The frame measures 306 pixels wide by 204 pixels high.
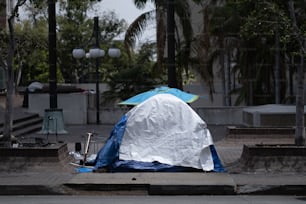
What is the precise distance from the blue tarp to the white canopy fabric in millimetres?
100

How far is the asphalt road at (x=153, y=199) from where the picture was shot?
35.1ft

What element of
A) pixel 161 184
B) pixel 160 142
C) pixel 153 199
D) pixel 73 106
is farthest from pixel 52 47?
pixel 153 199

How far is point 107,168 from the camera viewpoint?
44.9ft

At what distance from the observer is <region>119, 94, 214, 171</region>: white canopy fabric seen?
44.4ft

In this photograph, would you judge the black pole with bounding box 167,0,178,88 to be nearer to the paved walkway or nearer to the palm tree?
the paved walkway

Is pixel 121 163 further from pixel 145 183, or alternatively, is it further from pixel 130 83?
pixel 130 83

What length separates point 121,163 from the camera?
1356cm

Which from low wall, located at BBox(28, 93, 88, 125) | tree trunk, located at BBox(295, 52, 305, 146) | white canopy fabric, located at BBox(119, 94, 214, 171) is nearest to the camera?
white canopy fabric, located at BBox(119, 94, 214, 171)

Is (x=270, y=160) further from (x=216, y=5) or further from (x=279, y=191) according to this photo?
(x=216, y=5)

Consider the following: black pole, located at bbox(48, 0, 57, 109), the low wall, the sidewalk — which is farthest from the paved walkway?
the low wall

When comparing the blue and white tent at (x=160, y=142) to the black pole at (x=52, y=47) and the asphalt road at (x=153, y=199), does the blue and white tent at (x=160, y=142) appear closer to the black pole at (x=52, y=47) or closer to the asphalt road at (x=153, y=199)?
the asphalt road at (x=153, y=199)

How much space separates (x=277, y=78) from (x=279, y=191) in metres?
15.8

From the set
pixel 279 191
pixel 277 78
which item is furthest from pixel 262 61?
pixel 279 191

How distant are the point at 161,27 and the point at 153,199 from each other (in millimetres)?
17892
